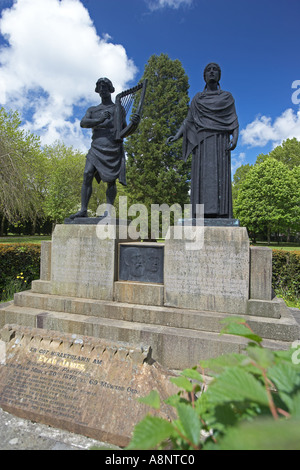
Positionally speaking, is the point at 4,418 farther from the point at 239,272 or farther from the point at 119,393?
the point at 239,272

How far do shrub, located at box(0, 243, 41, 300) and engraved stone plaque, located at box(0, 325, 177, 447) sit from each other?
4.31m

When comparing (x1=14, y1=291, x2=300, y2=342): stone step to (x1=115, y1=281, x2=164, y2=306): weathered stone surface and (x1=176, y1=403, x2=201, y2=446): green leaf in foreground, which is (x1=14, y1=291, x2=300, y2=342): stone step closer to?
(x1=115, y1=281, x2=164, y2=306): weathered stone surface

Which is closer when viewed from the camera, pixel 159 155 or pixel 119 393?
pixel 119 393

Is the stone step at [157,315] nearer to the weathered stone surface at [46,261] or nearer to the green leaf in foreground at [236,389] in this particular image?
the weathered stone surface at [46,261]

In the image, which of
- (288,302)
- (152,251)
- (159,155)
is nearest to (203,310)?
(152,251)

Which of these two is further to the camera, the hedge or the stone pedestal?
the hedge

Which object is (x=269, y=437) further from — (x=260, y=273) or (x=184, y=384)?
(x=260, y=273)

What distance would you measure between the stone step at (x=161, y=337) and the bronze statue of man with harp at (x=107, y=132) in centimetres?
188

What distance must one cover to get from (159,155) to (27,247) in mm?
18800

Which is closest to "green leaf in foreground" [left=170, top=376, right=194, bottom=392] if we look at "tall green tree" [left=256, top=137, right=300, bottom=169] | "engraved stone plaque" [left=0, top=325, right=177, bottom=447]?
"engraved stone plaque" [left=0, top=325, right=177, bottom=447]

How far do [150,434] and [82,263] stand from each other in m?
4.14

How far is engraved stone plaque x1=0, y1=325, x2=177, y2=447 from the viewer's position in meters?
2.47

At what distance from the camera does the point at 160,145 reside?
25172mm

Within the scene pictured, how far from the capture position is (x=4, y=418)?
8.96 feet
